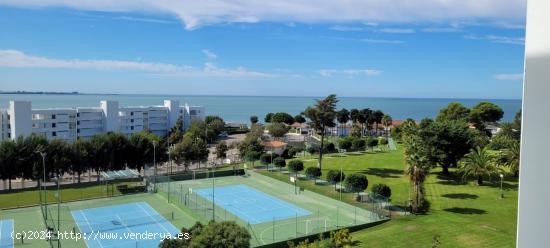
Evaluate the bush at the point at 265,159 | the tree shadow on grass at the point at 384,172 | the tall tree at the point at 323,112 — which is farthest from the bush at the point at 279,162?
the tree shadow on grass at the point at 384,172

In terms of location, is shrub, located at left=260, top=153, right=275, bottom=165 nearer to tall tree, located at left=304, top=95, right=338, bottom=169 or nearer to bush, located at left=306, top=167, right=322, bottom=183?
tall tree, located at left=304, top=95, right=338, bottom=169

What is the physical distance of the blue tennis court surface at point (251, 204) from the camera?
2741 cm

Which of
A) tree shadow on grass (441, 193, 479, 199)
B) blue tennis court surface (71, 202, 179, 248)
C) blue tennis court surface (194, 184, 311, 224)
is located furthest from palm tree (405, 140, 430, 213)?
blue tennis court surface (71, 202, 179, 248)

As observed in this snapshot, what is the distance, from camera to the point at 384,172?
130ft

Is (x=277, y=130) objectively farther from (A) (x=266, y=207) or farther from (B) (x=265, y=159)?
(A) (x=266, y=207)

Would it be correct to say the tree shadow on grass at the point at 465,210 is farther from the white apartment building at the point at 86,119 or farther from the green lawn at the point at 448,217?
the white apartment building at the point at 86,119

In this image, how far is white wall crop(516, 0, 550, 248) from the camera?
5.94 ft

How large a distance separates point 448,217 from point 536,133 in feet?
82.7

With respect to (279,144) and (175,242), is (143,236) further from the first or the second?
(279,144)

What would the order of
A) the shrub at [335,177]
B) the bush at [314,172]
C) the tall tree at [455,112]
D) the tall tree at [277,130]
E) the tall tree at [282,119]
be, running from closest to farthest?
the shrub at [335,177] < the bush at [314,172] < the tall tree at [277,130] < the tall tree at [455,112] < the tall tree at [282,119]

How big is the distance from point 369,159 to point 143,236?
3001cm

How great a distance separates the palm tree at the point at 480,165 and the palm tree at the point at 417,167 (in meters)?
8.66

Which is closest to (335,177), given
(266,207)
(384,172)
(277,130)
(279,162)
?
(266,207)

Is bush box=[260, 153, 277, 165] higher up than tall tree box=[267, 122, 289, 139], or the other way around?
tall tree box=[267, 122, 289, 139]
